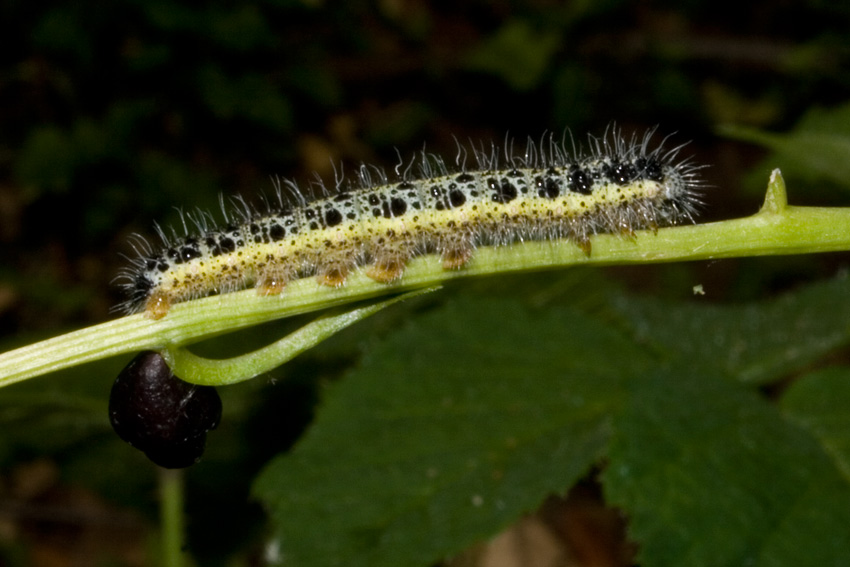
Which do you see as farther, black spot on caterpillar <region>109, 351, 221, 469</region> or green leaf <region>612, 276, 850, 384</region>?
green leaf <region>612, 276, 850, 384</region>

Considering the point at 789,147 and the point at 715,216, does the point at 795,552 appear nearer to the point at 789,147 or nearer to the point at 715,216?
the point at 789,147

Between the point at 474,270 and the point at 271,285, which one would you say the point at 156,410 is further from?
the point at 474,270

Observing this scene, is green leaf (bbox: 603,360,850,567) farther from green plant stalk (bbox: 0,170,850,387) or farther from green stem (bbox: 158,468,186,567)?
green stem (bbox: 158,468,186,567)

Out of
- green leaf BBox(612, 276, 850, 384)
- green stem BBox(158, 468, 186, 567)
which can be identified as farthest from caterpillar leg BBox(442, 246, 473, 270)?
green stem BBox(158, 468, 186, 567)

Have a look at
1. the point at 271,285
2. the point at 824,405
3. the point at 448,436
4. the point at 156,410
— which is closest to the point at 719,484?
the point at 824,405

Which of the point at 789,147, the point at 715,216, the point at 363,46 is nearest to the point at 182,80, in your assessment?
Answer: the point at 363,46

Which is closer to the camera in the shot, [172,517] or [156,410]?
[156,410]
